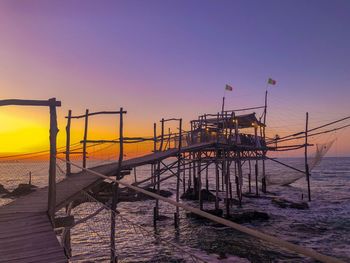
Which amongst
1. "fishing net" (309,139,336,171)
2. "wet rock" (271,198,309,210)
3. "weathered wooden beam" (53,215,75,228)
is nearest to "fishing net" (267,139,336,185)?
"fishing net" (309,139,336,171)

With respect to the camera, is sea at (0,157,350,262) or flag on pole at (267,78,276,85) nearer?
sea at (0,157,350,262)

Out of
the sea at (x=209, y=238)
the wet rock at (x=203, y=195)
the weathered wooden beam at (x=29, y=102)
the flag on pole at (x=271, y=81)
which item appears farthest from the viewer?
the flag on pole at (x=271, y=81)

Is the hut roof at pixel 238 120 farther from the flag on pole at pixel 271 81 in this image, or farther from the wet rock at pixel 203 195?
the wet rock at pixel 203 195

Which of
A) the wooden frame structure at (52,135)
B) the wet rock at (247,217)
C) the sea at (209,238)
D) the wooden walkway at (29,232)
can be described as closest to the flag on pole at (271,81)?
the sea at (209,238)

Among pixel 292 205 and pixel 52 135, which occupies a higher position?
pixel 52 135

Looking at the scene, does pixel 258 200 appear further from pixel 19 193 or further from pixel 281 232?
pixel 19 193

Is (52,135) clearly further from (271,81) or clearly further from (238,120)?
(271,81)

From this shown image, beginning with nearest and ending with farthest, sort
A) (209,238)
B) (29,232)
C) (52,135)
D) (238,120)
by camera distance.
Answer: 1. (29,232)
2. (52,135)
3. (209,238)
4. (238,120)

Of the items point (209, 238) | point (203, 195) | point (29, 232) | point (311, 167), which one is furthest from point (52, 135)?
point (311, 167)

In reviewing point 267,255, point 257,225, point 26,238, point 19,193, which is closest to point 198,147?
point 257,225

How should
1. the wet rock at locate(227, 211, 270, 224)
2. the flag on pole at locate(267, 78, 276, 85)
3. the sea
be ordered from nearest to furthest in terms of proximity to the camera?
1. the sea
2. the wet rock at locate(227, 211, 270, 224)
3. the flag on pole at locate(267, 78, 276, 85)

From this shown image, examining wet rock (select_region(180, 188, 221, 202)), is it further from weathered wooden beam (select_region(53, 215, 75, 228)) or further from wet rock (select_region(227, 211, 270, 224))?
weathered wooden beam (select_region(53, 215, 75, 228))

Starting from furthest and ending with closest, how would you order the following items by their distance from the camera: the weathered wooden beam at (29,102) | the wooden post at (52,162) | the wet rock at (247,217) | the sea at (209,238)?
the wet rock at (247,217)
the sea at (209,238)
the wooden post at (52,162)
the weathered wooden beam at (29,102)

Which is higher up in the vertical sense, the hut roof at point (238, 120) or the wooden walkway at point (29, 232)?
the hut roof at point (238, 120)
